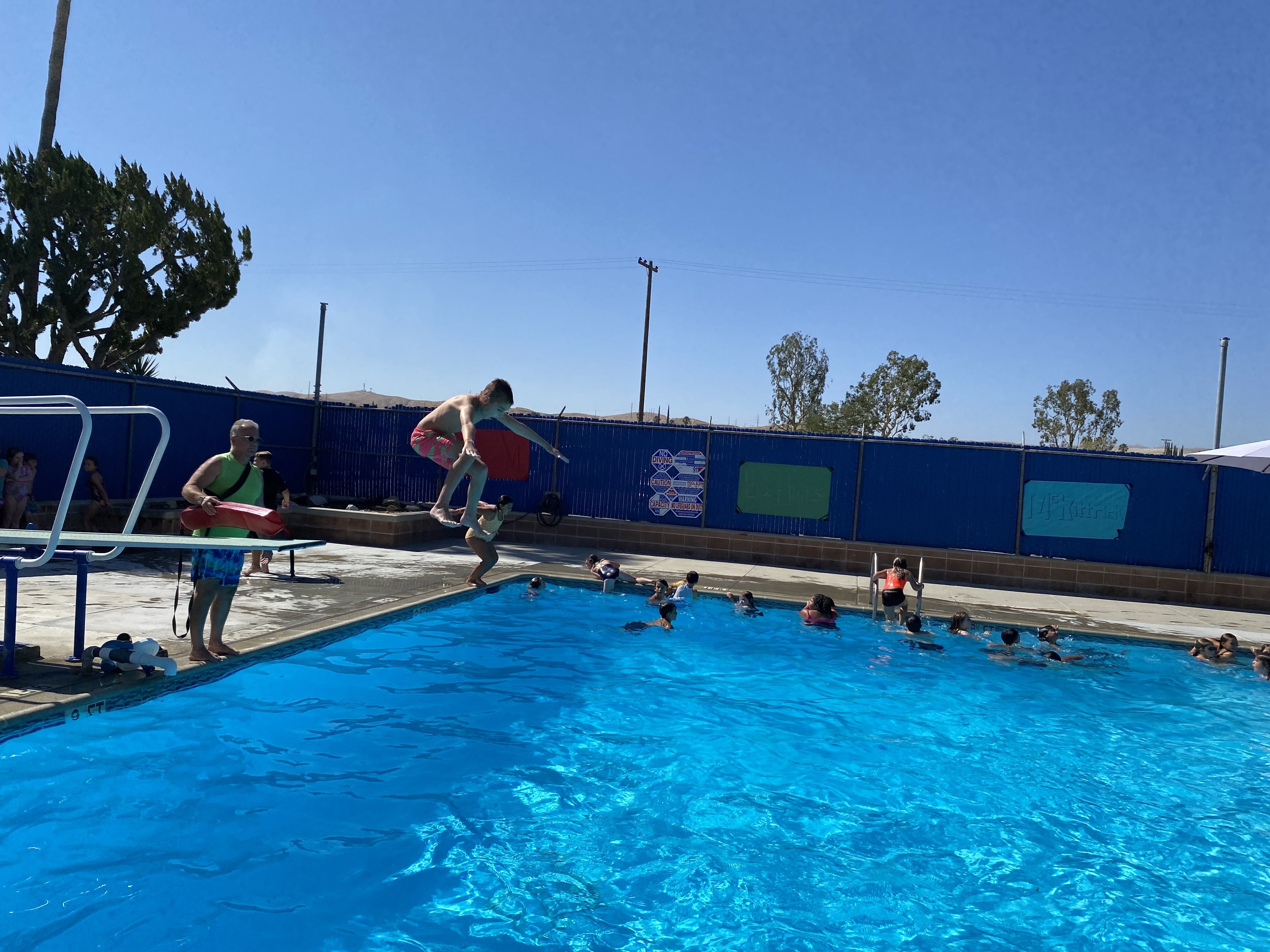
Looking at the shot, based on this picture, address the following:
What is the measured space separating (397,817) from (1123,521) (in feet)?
43.2

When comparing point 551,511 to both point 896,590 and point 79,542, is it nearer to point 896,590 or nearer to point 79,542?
point 896,590

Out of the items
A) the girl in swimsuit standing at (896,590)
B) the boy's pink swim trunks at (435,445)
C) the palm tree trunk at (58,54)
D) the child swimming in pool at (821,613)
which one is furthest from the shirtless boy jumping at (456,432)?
the palm tree trunk at (58,54)

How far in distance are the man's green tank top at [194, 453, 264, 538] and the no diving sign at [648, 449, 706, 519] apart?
10064 mm

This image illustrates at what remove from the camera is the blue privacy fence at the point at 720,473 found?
1288 centimetres

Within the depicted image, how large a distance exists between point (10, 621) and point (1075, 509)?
14300 mm

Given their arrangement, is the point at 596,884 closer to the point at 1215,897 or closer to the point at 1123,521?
the point at 1215,897

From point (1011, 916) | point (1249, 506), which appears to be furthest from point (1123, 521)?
point (1011, 916)

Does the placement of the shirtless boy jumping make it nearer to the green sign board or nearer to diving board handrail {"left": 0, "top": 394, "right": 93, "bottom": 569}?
diving board handrail {"left": 0, "top": 394, "right": 93, "bottom": 569}

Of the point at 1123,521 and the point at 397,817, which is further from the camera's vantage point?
the point at 1123,521

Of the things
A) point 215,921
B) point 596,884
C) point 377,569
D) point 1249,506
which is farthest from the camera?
point 1249,506

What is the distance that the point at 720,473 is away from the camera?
50.8 ft

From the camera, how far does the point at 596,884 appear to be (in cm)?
416

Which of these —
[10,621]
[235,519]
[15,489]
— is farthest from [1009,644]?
[15,489]

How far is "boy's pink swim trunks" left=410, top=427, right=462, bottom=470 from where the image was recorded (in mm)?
7250
